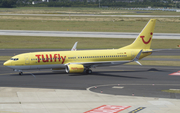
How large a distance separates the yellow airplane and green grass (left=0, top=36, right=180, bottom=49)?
2948cm

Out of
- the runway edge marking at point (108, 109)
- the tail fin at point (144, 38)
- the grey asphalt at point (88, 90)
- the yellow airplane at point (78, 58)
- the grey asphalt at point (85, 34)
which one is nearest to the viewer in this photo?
the runway edge marking at point (108, 109)

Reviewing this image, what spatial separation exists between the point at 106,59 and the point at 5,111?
2516 centimetres

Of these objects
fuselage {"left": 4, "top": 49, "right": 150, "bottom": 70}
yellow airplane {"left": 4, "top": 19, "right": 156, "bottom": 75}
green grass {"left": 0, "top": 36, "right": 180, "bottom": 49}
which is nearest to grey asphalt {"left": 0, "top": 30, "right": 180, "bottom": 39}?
green grass {"left": 0, "top": 36, "right": 180, "bottom": 49}

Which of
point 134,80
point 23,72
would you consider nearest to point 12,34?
point 23,72

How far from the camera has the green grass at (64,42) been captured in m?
83.1

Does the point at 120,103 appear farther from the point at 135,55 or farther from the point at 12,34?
the point at 12,34

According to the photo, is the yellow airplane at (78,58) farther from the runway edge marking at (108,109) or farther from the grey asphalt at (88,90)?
the runway edge marking at (108,109)

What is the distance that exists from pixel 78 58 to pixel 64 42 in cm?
4128

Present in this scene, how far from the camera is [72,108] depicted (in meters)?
30.3

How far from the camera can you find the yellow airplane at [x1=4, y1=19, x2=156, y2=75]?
46.5 metres

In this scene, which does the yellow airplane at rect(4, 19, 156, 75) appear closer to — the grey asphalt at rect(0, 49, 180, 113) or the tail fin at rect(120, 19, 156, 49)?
the tail fin at rect(120, 19, 156, 49)

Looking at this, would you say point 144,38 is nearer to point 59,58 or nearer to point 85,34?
point 59,58

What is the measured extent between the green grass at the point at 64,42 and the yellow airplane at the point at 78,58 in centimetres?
2948

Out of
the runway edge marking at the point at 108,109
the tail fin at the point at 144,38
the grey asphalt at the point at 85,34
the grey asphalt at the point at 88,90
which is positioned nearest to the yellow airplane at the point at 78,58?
the tail fin at the point at 144,38
